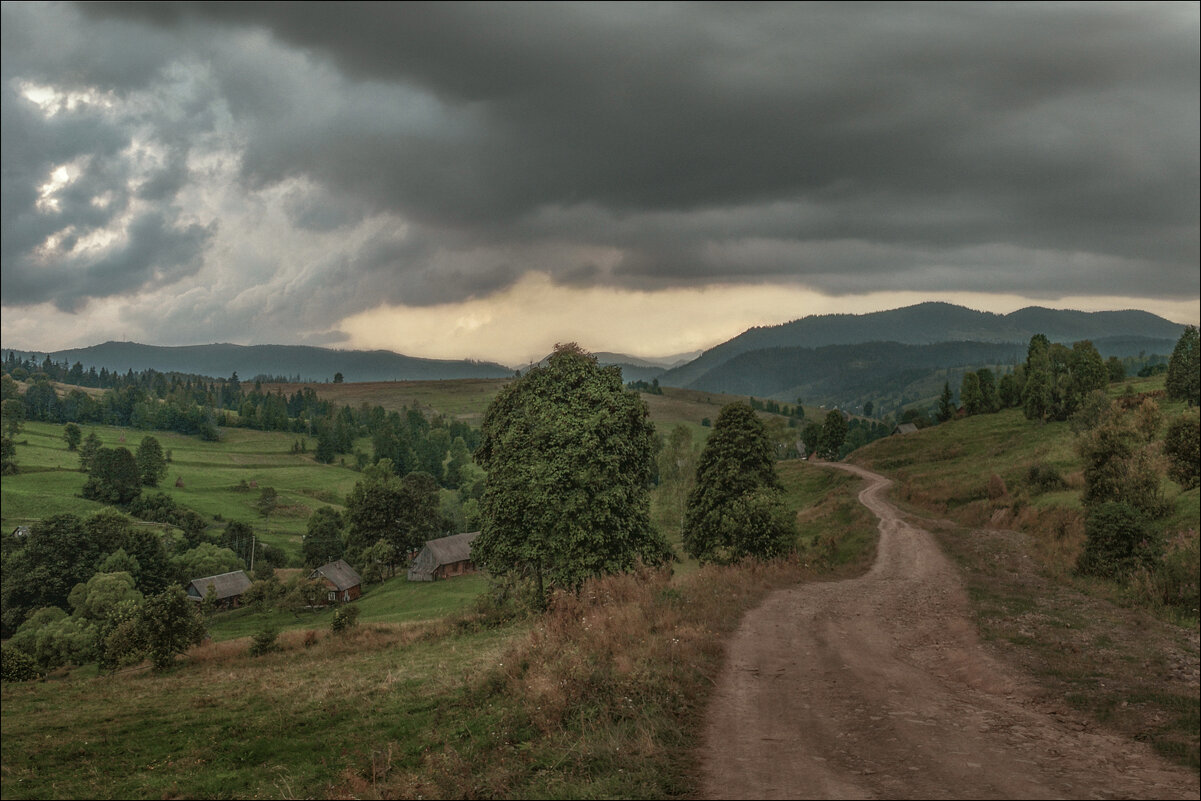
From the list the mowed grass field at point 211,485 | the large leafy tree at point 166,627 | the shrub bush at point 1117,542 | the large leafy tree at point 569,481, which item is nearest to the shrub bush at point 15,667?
the large leafy tree at point 166,627

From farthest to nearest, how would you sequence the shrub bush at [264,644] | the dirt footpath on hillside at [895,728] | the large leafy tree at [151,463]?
the large leafy tree at [151,463], the shrub bush at [264,644], the dirt footpath on hillside at [895,728]

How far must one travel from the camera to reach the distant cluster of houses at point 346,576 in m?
95.2

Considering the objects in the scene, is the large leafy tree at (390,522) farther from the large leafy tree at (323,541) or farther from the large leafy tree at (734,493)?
the large leafy tree at (734,493)

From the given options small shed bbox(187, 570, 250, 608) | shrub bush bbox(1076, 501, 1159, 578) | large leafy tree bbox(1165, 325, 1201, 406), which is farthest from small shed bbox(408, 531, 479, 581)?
large leafy tree bbox(1165, 325, 1201, 406)

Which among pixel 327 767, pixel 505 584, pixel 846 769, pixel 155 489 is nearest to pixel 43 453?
pixel 155 489

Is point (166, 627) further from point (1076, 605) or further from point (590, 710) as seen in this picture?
point (1076, 605)

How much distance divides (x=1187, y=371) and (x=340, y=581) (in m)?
112

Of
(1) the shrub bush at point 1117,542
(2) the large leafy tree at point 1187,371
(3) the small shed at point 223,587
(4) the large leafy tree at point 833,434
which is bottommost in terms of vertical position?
(3) the small shed at point 223,587

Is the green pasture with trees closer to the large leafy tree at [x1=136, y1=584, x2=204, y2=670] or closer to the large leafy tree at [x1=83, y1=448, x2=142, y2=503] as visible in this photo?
the large leafy tree at [x1=136, y1=584, x2=204, y2=670]

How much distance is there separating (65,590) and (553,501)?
10905cm

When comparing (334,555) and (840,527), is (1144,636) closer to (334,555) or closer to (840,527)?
(840,527)

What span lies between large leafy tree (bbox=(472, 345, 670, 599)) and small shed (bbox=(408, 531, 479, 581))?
71971mm

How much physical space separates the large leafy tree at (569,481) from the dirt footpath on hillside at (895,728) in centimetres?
896

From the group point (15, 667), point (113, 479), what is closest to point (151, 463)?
point (113, 479)
